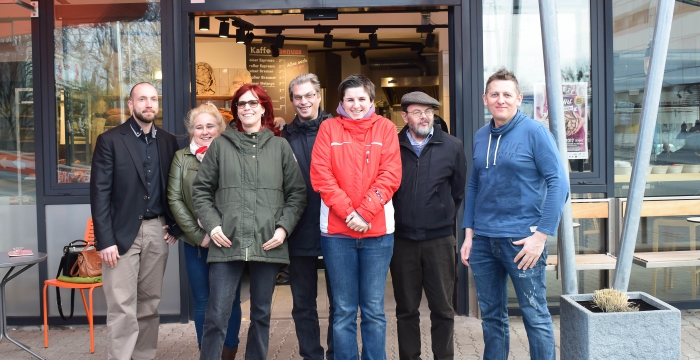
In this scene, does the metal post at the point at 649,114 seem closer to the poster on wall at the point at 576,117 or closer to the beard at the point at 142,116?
the poster on wall at the point at 576,117

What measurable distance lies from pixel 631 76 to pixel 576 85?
1.57ft

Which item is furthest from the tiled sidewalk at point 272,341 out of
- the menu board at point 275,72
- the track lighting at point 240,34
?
the menu board at point 275,72

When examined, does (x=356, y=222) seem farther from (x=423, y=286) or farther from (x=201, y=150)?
(x=201, y=150)

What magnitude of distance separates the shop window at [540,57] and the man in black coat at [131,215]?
2648 mm

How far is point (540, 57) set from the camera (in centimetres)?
540

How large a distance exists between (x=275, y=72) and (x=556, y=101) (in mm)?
7149

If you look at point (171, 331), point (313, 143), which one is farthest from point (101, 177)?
point (171, 331)

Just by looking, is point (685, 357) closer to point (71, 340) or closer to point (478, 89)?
point (478, 89)

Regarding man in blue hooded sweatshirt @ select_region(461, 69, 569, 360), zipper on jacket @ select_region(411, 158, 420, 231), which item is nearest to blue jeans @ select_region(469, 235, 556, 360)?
man in blue hooded sweatshirt @ select_region(461, 69, 569, 360)

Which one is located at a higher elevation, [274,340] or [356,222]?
[356,222]

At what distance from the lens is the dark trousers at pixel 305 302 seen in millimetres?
3986

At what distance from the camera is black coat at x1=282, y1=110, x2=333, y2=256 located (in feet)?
12.9

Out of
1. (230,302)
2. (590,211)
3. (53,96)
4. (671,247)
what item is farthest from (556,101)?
(53,96)

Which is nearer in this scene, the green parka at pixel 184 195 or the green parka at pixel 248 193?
the green parka at pixel 248 193
